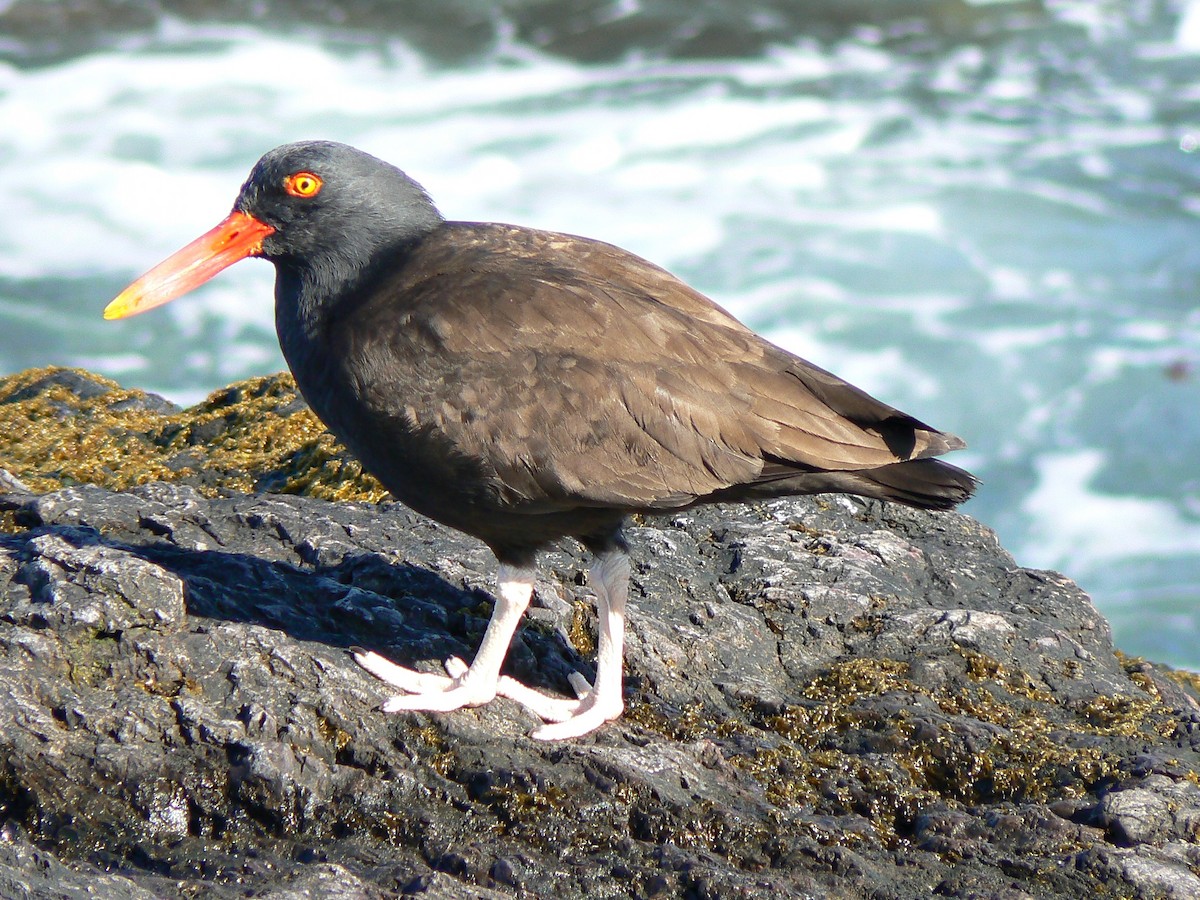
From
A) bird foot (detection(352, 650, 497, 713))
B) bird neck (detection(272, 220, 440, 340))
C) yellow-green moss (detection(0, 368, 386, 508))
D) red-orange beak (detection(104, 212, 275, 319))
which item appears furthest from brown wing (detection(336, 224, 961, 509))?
yellow-green moss (detection(0, 368, 386, 508))

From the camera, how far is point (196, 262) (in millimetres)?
5121

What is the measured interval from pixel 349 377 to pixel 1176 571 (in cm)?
935

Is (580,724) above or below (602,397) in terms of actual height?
below

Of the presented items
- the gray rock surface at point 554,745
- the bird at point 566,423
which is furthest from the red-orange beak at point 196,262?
the gray rock surface at point 554,745

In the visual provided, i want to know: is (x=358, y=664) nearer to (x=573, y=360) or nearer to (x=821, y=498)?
(x=573, y=360)

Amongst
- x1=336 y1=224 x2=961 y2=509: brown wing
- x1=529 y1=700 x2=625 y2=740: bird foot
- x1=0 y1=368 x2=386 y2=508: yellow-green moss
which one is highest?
x1=336 y1=224 x2=961 y2=509: brown wing

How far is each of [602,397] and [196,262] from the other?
181cm

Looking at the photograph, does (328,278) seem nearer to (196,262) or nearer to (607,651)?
(196,262)

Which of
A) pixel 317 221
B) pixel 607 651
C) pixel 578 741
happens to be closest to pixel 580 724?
pixel 578 741

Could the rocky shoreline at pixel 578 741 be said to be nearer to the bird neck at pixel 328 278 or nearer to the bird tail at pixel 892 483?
the bird tail at pixel 892 483

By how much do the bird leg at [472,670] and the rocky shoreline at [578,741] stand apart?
2.4 inches

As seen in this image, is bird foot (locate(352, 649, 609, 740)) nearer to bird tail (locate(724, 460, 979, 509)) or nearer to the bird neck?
bird tail (locate(724, 460, 979, 509))

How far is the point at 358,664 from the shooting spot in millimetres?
4160

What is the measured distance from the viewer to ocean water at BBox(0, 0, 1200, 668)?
1262cm
